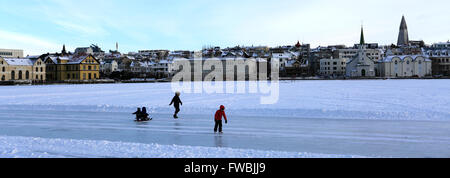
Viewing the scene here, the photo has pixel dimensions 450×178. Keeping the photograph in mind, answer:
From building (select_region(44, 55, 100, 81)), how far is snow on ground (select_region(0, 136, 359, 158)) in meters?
79.2

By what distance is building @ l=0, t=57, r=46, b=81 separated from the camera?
73375mm

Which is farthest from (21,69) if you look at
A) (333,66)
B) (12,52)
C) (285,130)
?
(333,66)

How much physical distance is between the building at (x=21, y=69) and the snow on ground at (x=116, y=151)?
74693 mm

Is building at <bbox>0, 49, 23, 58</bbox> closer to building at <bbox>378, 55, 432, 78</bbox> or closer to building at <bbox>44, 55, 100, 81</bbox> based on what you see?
building at <bbox>44, 55, 100, 81</bbox>

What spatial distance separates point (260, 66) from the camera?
368 ft

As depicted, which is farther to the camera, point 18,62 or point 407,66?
point 407,66

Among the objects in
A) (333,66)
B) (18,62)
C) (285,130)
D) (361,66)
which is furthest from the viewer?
(333,66)

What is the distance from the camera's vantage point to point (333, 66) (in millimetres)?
116625

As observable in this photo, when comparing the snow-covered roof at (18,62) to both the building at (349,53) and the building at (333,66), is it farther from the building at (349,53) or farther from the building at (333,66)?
the building at (349,53)

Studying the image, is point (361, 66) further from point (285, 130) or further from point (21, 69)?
point (285, 130)

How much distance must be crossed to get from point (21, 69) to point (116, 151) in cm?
7967

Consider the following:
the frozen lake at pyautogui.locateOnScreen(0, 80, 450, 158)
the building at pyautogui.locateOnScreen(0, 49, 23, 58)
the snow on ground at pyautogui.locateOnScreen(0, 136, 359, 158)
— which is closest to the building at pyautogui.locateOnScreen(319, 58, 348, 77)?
the building at pyautogui.locateOnScreen(0, 49, 23, 58)
